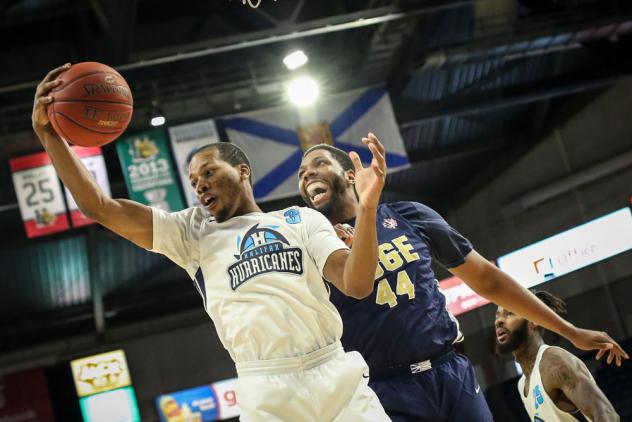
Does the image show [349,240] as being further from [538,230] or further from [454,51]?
[538,230]

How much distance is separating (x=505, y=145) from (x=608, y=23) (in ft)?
15.4

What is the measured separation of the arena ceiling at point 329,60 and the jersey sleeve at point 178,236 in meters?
7.72

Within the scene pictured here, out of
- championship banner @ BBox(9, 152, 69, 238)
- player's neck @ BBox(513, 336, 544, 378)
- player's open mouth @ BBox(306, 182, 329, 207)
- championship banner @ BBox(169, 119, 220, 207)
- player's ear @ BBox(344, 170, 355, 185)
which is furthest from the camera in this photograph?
championship banner @ BBox(9, 152, 69, 238)

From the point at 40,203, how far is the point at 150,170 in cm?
165

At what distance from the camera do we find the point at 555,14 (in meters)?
13.2

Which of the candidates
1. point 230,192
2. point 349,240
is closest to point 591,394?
point 349,240

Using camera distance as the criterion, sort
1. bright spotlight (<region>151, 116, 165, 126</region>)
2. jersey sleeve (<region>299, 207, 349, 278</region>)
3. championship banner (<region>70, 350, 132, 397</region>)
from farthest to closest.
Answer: championship banner (<region>70, 350, 132, 397</region>), bright spotlight (<region>151, 116, 165, 126</region>), jersey sleeve (<region>299, 207, 349, 278</region>)

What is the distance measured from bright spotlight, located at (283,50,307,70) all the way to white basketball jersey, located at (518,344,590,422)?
6.99m

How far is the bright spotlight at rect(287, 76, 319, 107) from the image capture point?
1239 centimetres

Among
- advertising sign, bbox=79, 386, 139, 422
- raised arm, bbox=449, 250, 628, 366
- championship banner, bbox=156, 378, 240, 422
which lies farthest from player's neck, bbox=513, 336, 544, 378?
advertising sign, bbox=79, 386, 139, 422

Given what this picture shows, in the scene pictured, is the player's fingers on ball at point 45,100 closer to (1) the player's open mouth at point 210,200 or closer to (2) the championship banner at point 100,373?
(1) the player's open mouth at point 210,200

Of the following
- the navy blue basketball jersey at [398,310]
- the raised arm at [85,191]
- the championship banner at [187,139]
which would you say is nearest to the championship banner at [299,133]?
the championship banner at [187,139]

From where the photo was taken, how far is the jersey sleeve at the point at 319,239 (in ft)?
10.5

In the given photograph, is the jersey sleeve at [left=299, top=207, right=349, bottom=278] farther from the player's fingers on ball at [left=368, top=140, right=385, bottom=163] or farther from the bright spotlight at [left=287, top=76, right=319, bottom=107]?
the bright spotlight at [left=287, top=76, right=319, bottom=107]
